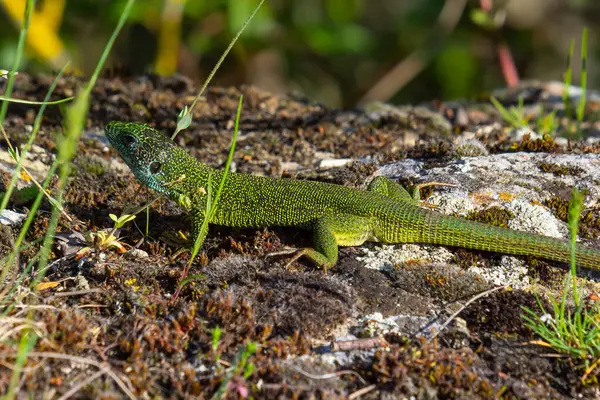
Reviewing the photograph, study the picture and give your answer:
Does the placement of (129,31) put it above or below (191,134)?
above

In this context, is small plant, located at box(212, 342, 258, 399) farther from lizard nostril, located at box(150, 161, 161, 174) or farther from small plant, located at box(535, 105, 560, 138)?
small plant, located at box(535, 105, 560, 138)

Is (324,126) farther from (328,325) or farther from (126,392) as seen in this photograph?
(126,392)

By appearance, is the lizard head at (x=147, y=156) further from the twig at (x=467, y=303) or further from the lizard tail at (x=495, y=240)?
the twig at (x=467, y=303)

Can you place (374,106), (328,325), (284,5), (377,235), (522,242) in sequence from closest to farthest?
(328,325) → (522,242) → (377,235) → (374,106) → (284,5)

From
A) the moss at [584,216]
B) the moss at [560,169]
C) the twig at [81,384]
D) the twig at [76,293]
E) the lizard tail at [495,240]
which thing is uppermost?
the moss at [560,169]

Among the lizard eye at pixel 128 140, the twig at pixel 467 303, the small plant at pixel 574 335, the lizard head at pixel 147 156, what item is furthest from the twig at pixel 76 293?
the small plant at pixel 574 335

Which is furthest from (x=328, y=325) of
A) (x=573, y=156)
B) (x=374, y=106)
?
(x=374, y=106)

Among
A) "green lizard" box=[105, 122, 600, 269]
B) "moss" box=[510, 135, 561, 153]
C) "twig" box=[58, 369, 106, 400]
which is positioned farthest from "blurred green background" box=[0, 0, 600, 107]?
"twig" box=[58, 369, 106, 400]
